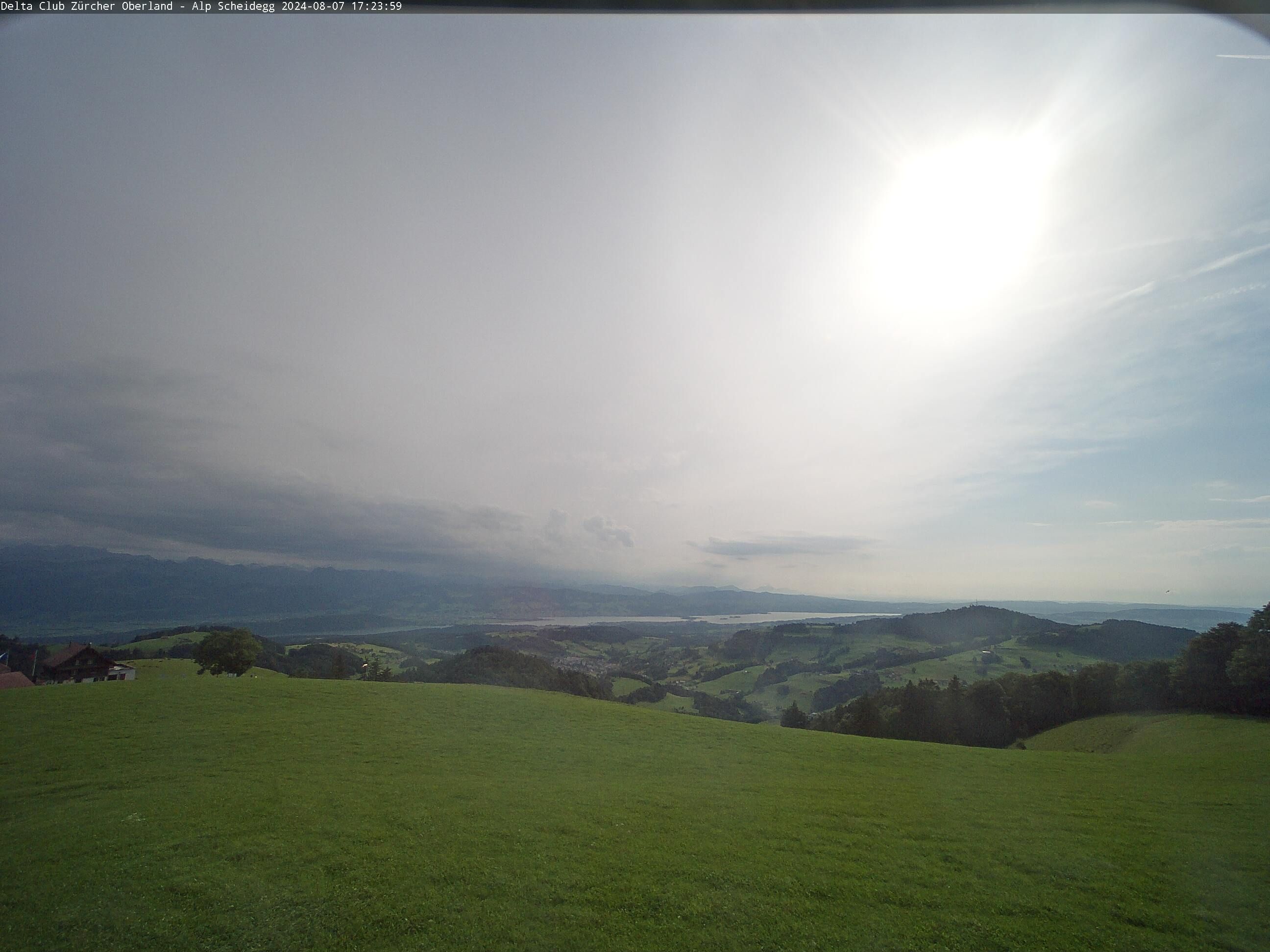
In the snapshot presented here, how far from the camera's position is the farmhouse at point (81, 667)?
160ft

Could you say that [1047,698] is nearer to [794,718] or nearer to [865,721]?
[865,721]

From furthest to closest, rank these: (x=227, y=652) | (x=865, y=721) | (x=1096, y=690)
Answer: (x=227, y=652) < (x=865, y=721) < (x=1096, y=690)

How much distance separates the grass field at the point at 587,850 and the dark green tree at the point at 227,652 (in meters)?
34.8

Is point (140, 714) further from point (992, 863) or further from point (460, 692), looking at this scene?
point (992, 863)

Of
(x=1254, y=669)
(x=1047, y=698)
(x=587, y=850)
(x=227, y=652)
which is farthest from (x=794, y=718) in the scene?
(x=227, y=652)

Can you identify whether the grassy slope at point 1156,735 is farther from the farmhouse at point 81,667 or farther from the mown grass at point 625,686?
the farmhouse at point 81,667

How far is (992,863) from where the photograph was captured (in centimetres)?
1028

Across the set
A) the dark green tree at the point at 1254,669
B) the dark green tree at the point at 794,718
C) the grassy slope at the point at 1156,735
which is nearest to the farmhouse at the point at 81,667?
the dark green tree at the point at 794,718

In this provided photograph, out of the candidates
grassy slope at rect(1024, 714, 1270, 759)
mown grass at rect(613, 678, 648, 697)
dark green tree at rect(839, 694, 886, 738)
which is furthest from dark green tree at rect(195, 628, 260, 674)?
grassy slope at rect(1024, 714, 1270, 759)

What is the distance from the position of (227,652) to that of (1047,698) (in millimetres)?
84022

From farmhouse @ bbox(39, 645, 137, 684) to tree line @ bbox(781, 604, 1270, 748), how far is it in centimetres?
7401

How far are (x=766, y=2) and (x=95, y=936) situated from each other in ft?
45.6

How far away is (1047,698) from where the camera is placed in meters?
49.8

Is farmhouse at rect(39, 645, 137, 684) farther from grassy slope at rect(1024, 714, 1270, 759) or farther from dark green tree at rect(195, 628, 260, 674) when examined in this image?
grassy slope at rect(1024, 714, 1270, 759)
